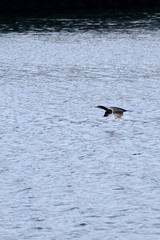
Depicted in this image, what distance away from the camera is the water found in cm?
2090

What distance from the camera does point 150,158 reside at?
91.2ft

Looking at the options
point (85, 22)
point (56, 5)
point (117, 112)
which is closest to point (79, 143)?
point (117, 112)

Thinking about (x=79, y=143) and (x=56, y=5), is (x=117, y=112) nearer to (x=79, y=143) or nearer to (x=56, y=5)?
(x=79, y=143)

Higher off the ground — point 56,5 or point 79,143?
point 56,5

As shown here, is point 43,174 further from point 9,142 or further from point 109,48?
point 109,48

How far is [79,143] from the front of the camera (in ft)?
100

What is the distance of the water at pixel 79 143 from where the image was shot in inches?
823

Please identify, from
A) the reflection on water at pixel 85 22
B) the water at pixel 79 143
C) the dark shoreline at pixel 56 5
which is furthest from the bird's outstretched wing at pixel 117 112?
the dark shoreline at pixel 56 5

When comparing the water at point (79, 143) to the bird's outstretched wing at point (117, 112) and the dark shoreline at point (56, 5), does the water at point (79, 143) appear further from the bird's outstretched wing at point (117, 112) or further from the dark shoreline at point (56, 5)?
the dark shoreline at point (56, 5)

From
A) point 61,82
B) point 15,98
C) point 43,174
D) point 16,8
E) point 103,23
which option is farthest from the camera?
point 16,8

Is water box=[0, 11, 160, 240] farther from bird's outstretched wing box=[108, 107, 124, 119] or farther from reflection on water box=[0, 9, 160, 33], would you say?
reflection on water box=[0, 9, 160, 33]

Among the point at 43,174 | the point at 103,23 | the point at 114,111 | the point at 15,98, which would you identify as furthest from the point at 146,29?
the point at 43,174

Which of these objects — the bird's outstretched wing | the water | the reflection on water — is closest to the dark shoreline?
the reflection on water

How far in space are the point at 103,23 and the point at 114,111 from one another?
52.9 meters
